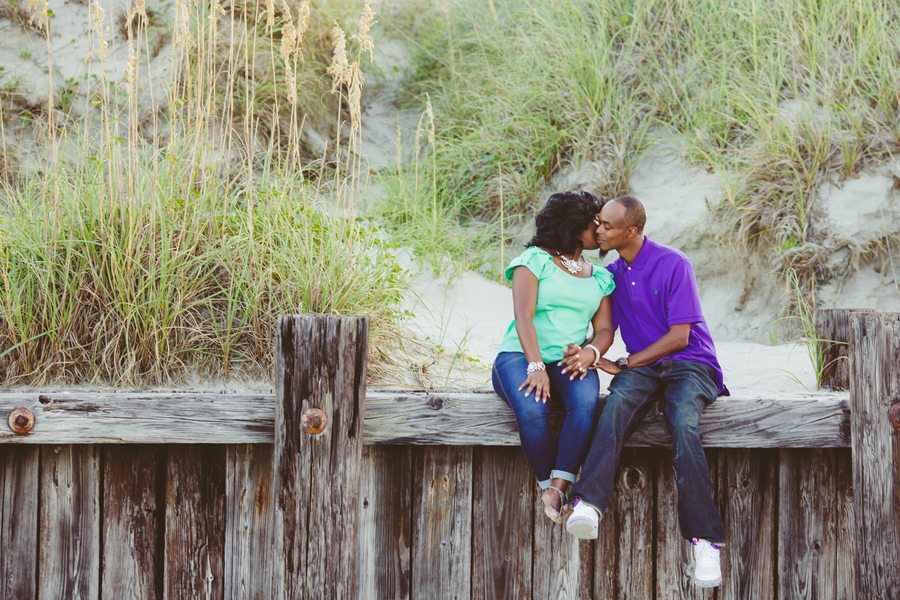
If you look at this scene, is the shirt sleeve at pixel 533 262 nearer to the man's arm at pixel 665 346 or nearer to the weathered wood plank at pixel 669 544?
the man's arm at pixel 665 346

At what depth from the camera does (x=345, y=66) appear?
4.00 meters

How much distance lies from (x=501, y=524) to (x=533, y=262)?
3.10 feet

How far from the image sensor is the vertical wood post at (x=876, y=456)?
3047 mm

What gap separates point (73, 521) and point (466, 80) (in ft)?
18.0

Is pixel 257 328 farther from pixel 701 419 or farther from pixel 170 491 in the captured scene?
pixel 701 419

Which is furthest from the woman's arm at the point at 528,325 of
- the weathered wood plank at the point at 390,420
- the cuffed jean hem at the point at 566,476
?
the cuffed jean hem at the point at 566,476

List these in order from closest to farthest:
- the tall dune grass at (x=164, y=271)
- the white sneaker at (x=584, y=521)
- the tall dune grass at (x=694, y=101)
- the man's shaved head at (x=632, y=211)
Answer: the white sneaker at (x=584, y=521)
the man's shaved head at (x=632, y=211)
the tall dune grass at (x=164, y=271)
the tall dune grass at (x=694, y=101)

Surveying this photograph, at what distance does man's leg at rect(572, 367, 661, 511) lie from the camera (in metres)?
2.94

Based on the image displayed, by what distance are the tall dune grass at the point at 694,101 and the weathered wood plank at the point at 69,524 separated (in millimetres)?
3638

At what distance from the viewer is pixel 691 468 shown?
3010mm

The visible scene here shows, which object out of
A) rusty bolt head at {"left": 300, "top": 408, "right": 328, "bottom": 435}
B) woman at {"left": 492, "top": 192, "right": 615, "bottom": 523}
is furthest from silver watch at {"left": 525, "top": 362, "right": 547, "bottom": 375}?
rusty bolt head at {"left": 300, "top": 408, "right": 328, "bottom": 435}

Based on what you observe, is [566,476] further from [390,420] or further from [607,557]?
[390,420]

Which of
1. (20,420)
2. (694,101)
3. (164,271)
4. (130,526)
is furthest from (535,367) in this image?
(694,101)

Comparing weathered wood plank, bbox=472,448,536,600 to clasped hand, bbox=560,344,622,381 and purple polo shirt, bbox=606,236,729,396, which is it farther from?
purple polo shirt, bbox=606,236,729,396
